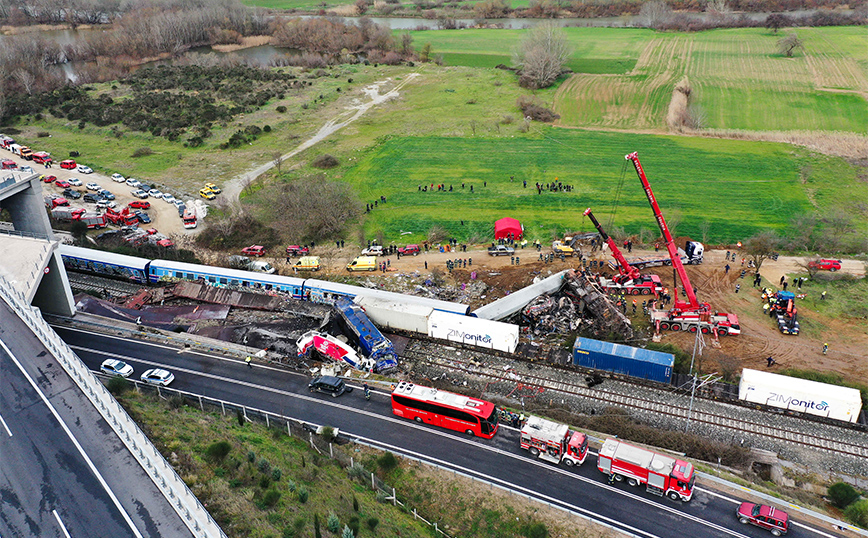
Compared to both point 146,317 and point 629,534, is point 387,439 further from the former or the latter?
point 146,317

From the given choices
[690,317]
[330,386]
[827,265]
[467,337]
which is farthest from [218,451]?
[827,265]

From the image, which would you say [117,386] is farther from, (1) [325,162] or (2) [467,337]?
(1) [325,162]

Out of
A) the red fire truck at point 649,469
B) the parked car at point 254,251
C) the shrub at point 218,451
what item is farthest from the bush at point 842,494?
the parked car at point 254,251

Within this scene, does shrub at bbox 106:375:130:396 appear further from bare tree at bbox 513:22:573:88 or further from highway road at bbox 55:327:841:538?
bare tree at bbox 513:22:573:88

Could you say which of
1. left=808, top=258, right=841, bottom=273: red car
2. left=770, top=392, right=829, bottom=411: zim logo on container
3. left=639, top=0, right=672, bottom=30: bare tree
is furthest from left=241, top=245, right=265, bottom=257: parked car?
left=639, top=0, right=672, bottom=30: bare tree

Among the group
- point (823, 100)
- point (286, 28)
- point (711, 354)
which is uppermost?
point (286, 28)

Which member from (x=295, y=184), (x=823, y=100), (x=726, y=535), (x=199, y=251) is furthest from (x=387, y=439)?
(x=823, y=100)
